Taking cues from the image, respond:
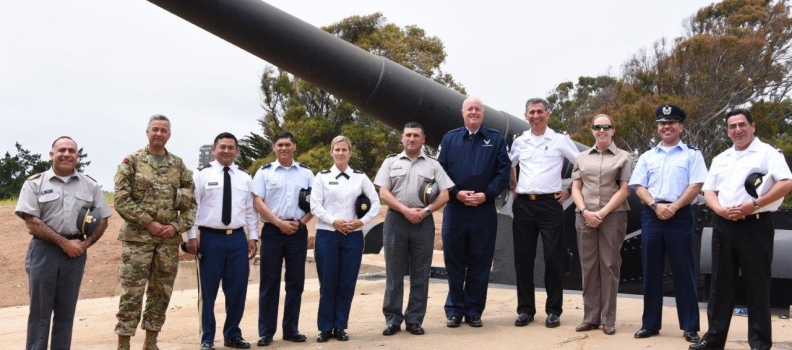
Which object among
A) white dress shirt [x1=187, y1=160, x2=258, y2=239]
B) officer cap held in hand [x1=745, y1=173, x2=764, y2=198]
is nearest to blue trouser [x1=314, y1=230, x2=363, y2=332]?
white dress shirt [x1=187, y1=160, x2=258, y2=239]

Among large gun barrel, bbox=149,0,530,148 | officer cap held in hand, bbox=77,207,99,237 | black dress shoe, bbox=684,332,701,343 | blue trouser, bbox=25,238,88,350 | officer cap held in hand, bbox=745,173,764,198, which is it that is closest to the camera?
officer cap held in hand, bbox=745,173,764,198

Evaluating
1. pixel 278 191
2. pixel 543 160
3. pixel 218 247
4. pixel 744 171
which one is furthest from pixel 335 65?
pixel 744 171

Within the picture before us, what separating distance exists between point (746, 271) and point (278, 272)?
2763 millimetres

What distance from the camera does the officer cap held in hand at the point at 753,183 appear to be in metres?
4.47

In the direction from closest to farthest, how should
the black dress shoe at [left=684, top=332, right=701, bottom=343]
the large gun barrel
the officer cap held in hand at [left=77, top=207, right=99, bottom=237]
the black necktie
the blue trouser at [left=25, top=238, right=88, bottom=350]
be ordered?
the blue trouser at [left=25, top=238, right=88, bottom=350]
the officer cap held in hand at [left=77, top=207, right=99, bottom=237]
the black dress shoe at [left=684, top=332, right=701, bottom=343]
the black necktie
the large gun barrel

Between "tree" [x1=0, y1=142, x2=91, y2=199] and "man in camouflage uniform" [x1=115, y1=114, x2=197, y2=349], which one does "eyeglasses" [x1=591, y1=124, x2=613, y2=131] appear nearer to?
"man in camouflage uniform" [x1=115, y1=114, x2=197, y2=349]

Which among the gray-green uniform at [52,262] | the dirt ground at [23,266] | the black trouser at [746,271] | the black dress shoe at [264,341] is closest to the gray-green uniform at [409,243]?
the black dress shoe at [264,341]

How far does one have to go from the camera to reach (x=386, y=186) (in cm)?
556

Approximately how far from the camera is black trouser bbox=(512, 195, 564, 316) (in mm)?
5570

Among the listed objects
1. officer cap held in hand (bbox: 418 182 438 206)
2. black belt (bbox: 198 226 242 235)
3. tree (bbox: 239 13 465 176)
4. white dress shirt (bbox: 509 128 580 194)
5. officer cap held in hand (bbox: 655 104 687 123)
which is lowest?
black belt (bbox: 198 226 242 235)

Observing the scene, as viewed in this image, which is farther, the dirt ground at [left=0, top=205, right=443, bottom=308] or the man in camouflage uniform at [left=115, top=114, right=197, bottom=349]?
the dirt ground at [left=0, top=205, right=443, bottom=308]

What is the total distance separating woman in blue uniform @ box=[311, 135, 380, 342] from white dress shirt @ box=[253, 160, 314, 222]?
0.13 metres

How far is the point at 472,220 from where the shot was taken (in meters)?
5.57

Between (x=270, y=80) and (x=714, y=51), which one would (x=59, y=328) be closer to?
(x=270, y=80)
